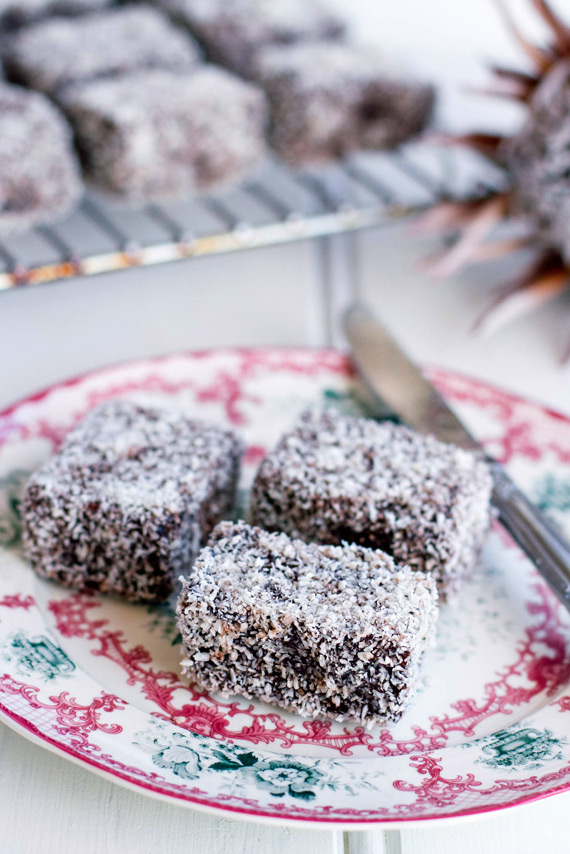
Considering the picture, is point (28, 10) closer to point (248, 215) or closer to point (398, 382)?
point (248, 215)

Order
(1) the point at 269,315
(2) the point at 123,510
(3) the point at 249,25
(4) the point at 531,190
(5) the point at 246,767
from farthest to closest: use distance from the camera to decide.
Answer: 1. (3) the point at 249,25
2. (1) the point at 269,315
3. (4) the point at 531,190
4. (2) the point at 123,510
5. (5) the point at 246,767

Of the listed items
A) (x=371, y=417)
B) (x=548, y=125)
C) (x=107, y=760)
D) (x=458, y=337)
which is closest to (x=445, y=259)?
(x=458, y=337)

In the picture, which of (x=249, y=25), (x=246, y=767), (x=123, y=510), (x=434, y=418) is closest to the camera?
(x=246, y=767)

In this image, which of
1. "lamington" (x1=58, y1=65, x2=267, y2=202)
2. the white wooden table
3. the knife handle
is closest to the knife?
the knife handle

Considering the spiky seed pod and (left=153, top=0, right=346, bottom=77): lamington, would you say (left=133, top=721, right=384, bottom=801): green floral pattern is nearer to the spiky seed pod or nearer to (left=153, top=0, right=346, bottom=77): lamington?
the spiky seed pod

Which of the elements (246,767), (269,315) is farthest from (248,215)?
(246,767)

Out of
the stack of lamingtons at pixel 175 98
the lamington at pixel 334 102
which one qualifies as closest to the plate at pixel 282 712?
the stack of lamingtons at pixel 175 98

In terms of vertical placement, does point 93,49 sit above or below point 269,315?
above
